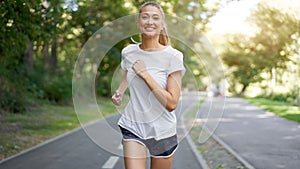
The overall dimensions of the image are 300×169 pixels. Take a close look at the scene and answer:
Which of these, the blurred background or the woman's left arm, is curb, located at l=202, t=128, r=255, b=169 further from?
the woman's left arm

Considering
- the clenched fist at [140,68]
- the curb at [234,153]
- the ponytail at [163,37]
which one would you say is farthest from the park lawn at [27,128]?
the clenched fist at [140,68]

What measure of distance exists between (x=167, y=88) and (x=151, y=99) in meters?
0.14

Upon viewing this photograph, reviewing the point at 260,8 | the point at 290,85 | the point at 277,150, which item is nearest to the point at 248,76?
the point at 290,85

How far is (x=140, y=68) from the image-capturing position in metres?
2.87

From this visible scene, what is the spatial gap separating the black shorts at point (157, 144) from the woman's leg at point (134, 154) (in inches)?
Result: 1.2

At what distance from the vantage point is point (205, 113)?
3549 millimetres

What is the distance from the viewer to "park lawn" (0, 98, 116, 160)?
10.4m

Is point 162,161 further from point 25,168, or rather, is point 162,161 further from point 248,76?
point 248,76

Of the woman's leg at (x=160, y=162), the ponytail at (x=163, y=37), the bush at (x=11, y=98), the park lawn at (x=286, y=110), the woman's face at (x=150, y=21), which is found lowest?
the park lawn at (x=286, y=110)

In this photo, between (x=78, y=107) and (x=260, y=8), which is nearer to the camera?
(x=78, y=107)

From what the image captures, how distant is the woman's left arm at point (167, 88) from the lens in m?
2.80

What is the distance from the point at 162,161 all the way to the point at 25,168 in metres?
5.12

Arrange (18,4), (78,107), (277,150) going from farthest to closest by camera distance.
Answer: (277,150) → (18,4) → (78,107)

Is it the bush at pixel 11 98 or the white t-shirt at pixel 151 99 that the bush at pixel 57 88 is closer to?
the bush at pixel 11 98
